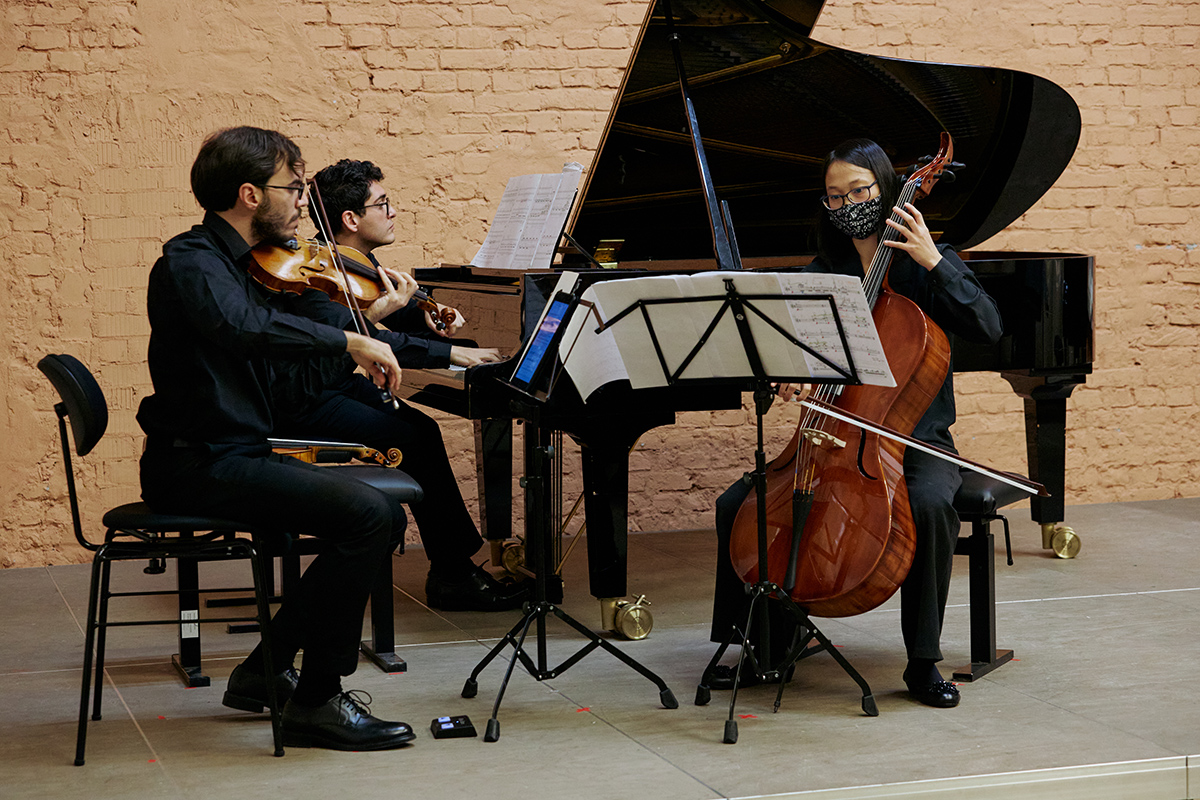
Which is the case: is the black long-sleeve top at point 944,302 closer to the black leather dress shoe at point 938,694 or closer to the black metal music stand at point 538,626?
the black leather dress shoe at point 938,694

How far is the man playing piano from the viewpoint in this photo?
304cm

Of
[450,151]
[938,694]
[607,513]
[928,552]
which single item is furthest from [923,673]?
[450,151]

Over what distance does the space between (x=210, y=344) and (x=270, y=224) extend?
0.33 m

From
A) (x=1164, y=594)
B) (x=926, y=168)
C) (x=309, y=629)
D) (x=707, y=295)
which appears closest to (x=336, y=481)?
(x=309, y=629)

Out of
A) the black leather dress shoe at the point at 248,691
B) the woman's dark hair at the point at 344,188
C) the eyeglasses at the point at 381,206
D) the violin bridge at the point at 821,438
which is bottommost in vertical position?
the black leather dress shoe at the point at 248,691

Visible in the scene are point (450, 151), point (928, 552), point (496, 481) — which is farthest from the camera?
point (450, 151)

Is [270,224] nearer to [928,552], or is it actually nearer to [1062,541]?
[928,552]

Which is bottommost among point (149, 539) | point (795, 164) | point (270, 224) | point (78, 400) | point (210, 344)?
point (149, 539)

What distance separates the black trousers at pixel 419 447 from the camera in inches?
157

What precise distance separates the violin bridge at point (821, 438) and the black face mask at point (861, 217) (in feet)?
1.81

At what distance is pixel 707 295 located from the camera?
280cm

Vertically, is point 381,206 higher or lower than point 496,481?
higher

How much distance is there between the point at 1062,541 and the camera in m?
4.68

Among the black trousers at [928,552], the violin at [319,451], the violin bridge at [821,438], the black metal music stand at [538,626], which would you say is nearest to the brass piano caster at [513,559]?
the violin at [319,451]
